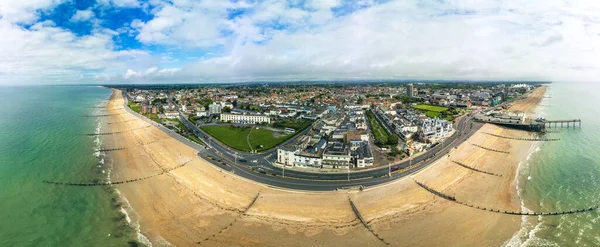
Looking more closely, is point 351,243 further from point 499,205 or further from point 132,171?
point 132,171

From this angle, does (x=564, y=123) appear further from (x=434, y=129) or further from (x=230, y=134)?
(x=230, y=134)

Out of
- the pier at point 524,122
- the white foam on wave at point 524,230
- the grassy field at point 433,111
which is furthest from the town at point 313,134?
the white foam on wave at point 524,230

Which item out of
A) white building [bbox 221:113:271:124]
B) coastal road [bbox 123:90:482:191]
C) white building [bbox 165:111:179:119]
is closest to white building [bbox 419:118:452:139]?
coastal road [bbox 123:90:482:191]

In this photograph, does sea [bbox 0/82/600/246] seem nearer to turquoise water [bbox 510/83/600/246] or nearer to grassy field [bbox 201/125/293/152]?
turquoise water [bbox 510/83/600/246]

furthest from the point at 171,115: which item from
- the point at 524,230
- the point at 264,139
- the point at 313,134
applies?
the point at 524,230

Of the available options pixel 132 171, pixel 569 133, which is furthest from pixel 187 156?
pixel 569 133

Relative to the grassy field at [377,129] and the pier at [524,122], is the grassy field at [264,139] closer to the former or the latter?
the grassy field at [377,129]
